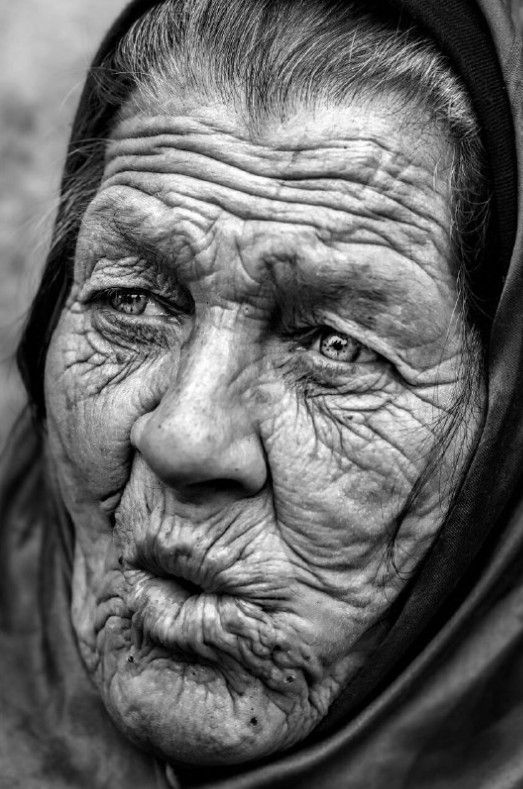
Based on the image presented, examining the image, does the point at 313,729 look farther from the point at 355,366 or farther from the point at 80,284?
the point at 80,284

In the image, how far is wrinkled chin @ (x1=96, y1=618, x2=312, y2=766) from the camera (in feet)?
7.07

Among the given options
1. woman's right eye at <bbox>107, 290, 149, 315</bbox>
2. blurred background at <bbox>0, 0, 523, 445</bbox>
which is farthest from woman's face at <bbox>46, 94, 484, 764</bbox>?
blurred background at <bbox>0, 0, 523, 445</bbox>

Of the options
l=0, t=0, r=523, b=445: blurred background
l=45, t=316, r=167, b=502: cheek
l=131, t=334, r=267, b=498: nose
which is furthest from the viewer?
l=0, t=0, r=523, b=445: blurred background

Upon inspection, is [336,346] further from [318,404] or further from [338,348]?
[318,404]

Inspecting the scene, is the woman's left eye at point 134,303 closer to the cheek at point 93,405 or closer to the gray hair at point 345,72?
the cheek at point 93,405

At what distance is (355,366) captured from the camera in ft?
7.13

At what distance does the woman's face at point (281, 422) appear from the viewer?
2102mm

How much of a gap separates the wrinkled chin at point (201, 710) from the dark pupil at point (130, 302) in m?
0.78

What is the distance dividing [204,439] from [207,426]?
0.03 meters

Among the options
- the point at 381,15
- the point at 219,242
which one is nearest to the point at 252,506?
the point at 219,242

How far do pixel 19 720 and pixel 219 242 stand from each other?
1.43 m

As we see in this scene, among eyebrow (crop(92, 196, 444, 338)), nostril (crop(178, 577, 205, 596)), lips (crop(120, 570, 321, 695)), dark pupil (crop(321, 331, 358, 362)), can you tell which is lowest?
lips (crop(120, 570, 321, 695))

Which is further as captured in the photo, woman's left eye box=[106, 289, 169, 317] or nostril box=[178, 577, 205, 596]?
woman's left eye box=[106, 289, 169, 317]

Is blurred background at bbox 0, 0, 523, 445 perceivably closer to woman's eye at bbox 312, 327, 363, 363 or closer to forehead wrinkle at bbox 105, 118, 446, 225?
forehead wrinkle at bbox 105, 118, 446, 225
